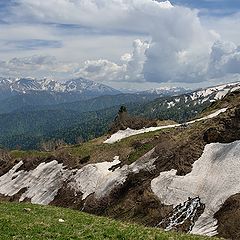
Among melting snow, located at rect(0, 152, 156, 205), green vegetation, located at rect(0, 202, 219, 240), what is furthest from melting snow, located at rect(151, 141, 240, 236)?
green vegetation, located at rect(0, 202, 219, 240)

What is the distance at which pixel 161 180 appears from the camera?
5759 cm

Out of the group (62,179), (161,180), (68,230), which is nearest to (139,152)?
(161,180)

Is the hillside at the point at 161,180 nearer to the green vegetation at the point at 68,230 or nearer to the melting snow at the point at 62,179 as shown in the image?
the melting snow at the point at 62,179

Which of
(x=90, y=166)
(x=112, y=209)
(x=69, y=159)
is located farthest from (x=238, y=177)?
(x=69, y=159)

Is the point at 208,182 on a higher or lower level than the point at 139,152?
Result: higher

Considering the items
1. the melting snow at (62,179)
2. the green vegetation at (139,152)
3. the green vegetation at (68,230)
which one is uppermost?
the green vegetation at (68,230)

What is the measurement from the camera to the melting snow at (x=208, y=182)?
46234 millimetres

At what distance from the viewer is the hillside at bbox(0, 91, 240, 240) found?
153 ft

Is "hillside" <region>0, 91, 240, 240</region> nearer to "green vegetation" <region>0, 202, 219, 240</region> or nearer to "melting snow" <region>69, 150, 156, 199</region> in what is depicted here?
"melting snow" <region>69, 150, 156, 199</region>

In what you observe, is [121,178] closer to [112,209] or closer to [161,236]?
[112,209]

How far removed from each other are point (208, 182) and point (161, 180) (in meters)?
8.24

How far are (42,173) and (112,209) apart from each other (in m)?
40.4

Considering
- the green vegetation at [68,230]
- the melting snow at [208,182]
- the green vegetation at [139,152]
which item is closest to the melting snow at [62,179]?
the green vegetation at [139,152]

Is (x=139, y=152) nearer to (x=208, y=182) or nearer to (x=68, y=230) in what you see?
(x=208, y=182)
